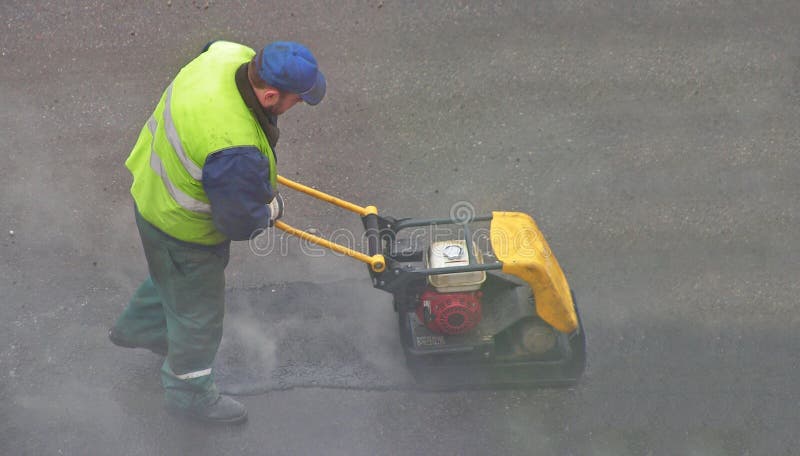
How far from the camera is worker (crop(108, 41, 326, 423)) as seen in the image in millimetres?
2861

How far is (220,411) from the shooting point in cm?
391

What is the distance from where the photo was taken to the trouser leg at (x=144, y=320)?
12.6ft

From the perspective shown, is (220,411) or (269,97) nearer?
(269,97)

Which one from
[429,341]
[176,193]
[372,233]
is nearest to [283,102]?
[176,193]

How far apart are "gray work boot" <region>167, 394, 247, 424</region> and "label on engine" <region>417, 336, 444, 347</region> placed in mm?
1020

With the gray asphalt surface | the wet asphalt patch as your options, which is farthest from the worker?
the gray asphalt surface

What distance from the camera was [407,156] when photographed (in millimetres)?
5023

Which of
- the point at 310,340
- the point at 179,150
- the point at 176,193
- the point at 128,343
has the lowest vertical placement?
the point at 310,340

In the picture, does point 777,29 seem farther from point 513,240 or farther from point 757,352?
point 513,240

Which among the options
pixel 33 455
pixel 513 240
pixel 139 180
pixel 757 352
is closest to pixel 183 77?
pixel 139 180

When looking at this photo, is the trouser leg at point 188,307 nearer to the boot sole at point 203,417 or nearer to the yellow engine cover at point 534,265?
the boot sole at point 203,417

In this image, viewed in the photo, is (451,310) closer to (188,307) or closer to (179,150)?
(188,307)

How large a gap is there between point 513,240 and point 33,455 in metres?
2.76

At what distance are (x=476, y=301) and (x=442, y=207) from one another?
1239 millimetres
